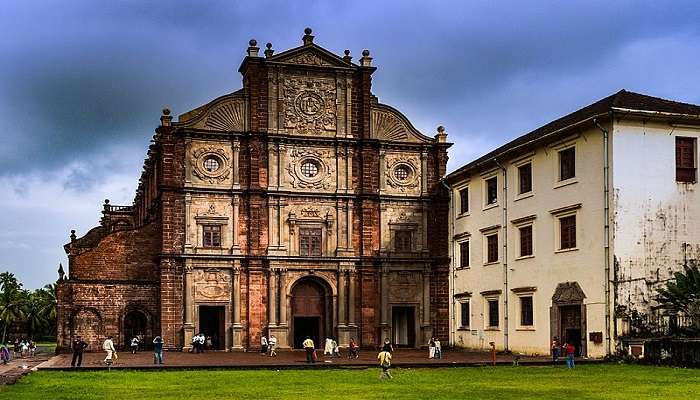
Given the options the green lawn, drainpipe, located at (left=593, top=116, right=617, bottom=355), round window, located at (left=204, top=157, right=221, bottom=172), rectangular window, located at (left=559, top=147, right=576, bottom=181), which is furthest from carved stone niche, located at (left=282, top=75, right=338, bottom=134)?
the green lawn

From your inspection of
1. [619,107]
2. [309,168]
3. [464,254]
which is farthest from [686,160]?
[309,168]

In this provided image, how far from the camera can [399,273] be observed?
165ft

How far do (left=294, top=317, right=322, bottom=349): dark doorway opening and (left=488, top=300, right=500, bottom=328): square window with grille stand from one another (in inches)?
382

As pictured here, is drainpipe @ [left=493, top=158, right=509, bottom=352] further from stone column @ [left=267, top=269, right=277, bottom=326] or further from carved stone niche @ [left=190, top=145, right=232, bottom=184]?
carved stone niche @ [left=190, top=145, right=232, bottom=184]

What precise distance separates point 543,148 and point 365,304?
562 inches

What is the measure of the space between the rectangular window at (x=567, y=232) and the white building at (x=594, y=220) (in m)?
0.04

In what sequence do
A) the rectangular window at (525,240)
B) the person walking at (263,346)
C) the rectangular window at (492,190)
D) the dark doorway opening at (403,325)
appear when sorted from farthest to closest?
1. the dark doorway opening at (403,325)
2. the person walking at (263,346)
3. the rectangular window at (492,190)
4. the rectangular window at (525,240)

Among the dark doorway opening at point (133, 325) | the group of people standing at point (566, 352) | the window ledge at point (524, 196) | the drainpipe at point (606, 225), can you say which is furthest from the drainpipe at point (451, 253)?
the dark doorway opening at point (133, 325)

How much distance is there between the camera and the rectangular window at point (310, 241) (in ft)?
161

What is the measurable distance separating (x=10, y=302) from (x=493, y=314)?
61.2 metres

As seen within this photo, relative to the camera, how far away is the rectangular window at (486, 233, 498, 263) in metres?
44.7

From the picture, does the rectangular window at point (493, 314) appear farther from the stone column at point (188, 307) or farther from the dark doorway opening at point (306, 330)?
the stone column at point (188, 307)

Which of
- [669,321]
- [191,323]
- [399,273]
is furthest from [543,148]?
[191,323]

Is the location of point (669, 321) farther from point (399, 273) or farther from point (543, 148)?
point (399, 273)
